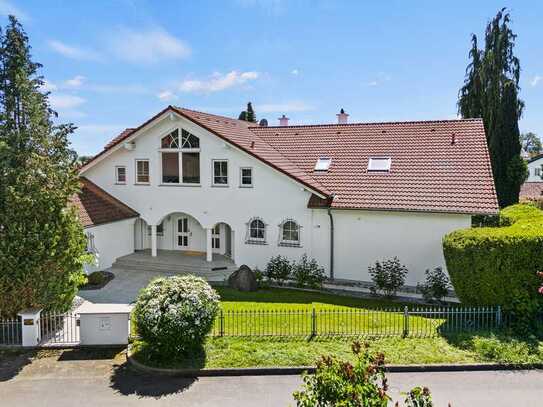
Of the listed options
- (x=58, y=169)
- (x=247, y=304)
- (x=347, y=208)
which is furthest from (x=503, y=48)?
(x=58, y=169)

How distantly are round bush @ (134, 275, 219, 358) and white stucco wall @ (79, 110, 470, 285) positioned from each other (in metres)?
8.94

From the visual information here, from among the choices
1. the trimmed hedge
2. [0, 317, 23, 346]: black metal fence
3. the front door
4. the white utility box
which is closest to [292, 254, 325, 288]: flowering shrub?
the trimmed hedge

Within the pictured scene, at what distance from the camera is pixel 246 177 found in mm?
22109

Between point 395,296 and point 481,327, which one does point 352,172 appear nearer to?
point 395,296

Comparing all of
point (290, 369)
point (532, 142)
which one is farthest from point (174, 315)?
point (532, 142)

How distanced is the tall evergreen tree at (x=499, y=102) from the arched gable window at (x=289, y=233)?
20488 mm

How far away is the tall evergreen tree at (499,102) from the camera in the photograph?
33.8 meters

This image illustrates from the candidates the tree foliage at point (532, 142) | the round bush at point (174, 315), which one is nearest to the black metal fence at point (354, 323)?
the round bush at point (174, 315)

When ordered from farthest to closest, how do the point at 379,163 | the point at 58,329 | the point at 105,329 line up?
the point at 379,163
the point at 58,329
the point at 105,329

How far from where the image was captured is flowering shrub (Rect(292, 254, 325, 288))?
2014 cm

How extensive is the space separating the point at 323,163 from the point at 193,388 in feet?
46.7

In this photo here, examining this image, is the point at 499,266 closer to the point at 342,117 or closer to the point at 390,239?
the point at 390,239

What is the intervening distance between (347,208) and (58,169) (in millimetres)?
11434

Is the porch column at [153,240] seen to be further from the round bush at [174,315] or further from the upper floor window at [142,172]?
the round bush at [174,315]
